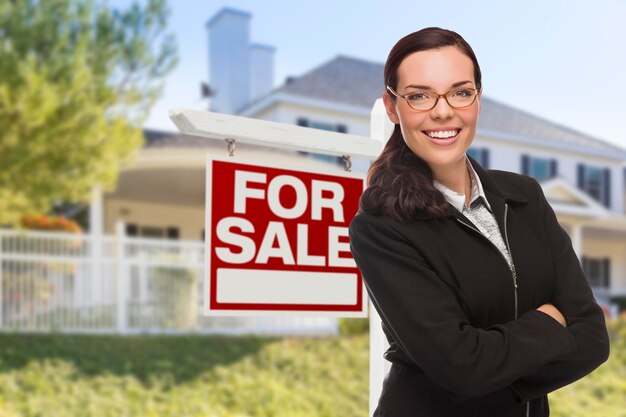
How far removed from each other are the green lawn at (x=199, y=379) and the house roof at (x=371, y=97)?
10307 millimetres

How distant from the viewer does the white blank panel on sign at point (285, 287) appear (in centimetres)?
272

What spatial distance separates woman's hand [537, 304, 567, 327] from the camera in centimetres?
195

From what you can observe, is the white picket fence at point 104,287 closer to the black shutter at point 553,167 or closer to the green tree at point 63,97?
the green tree at point 63,97

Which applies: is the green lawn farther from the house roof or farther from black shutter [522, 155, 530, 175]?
black shutter [522, 155, 530, 175]

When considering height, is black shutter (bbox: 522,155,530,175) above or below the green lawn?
above

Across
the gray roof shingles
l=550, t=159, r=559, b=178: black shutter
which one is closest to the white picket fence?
the gray roof shingles

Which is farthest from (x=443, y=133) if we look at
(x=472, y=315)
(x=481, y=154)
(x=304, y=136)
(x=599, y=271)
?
(x=599, y=271)

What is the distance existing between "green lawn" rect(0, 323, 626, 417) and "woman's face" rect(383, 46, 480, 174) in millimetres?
7216

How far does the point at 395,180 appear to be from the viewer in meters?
1.89

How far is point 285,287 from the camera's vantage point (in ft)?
9.21

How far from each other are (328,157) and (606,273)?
1266 centimetres

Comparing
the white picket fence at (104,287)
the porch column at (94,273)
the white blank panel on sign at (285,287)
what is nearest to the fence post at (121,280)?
the white picket fence at (104,287)

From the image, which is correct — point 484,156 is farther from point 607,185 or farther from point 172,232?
point 172,232

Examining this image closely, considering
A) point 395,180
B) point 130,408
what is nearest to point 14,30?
point 130,408
